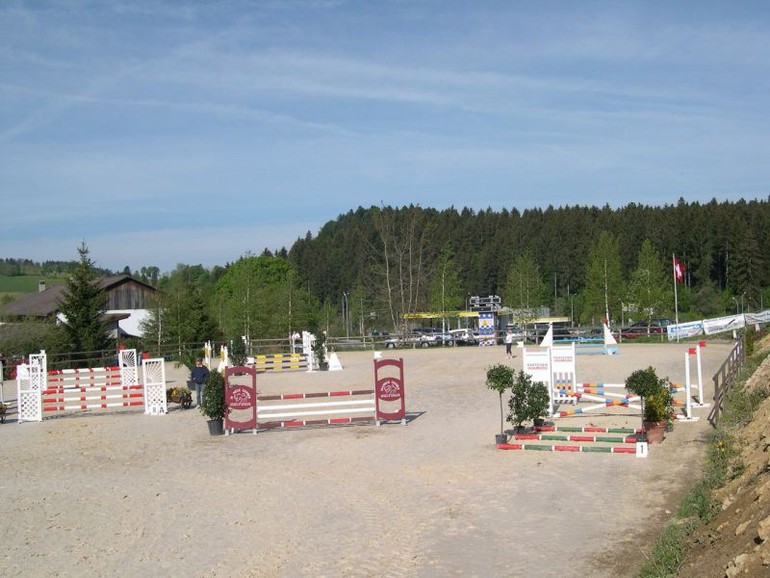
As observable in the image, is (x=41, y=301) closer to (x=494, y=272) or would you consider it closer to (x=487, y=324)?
(x=487, y=324)

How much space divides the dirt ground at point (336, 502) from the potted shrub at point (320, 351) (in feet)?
50.1

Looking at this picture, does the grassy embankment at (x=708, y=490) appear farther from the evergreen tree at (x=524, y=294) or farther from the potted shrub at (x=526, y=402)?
the evergreen tree at (x=524, y=294)

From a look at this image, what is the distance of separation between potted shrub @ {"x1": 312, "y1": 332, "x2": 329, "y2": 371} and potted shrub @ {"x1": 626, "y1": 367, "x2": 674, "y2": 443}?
20.9 metres

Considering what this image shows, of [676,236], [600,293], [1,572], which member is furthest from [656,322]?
[1,572]

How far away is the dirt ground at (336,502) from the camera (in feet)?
26.6

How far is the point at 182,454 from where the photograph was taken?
48.3 ft

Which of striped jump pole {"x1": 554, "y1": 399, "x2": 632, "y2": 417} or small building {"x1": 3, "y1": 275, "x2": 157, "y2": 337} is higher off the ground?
small building {"x1": 3, "y1": 275, "x2": 157, "y2": 337}

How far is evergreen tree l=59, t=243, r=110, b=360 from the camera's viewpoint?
40688mm

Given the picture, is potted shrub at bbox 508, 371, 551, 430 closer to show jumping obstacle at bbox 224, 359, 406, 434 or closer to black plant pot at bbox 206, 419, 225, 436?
show jumping obstacle at bbox 224, 359, 406, 434

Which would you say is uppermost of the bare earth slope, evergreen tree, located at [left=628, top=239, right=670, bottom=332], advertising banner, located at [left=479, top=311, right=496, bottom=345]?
evergreen tree, located at [left=628, top=239, right=670, bottom=332]

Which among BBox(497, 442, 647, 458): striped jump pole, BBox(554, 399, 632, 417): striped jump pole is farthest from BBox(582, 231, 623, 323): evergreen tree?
BBox(497, 442, 647, 458): striped jump pole

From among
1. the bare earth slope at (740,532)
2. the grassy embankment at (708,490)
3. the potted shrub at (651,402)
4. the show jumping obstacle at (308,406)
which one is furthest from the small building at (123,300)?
the bare earth slope at (740,532)

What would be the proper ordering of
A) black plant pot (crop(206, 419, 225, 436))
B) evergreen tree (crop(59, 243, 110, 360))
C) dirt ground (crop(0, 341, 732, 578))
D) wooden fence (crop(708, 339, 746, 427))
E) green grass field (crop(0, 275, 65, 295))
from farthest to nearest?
green grass field (crop(0, 275, 65, 295)), evergreen tree (crop(59, 243, 110, 360)), black plant pot (crop(206, 419, 225, 436)), wooden fence (crop(708, 339, 746, 427)), dirt ground (crop(0, 341, 732, 578))

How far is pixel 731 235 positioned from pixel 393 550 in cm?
8961
